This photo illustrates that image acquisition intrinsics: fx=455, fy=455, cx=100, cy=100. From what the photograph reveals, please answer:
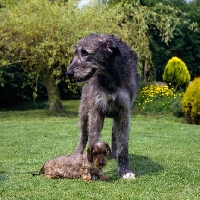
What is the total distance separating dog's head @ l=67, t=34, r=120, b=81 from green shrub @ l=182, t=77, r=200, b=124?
29.5ft

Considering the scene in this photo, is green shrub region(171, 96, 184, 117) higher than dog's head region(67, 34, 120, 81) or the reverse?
the reverse

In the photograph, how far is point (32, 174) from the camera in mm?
6309

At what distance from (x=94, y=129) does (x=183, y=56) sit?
21206 mm

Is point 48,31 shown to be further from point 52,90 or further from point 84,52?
point 84,52

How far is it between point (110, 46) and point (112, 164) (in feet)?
7.20

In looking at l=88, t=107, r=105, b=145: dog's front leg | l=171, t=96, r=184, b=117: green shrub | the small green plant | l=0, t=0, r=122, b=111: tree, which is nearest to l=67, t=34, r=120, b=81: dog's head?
l=88, t=107, r=105, b=145: dog's front leg

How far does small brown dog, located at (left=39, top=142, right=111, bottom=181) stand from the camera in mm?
5809

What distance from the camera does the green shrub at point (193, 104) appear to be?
14602 mm

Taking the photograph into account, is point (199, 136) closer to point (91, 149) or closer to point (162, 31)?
point (91, 149)

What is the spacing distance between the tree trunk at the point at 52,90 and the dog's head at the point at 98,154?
36.9 feet

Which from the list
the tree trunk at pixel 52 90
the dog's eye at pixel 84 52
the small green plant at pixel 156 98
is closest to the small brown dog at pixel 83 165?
the dog's eye at pixel 84 52

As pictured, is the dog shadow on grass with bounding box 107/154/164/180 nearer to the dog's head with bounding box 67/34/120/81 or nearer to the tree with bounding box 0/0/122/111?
the dog's head with bounding box 67/34/120/81

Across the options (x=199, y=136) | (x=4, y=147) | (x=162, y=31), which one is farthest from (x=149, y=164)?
(x=162, y=31)

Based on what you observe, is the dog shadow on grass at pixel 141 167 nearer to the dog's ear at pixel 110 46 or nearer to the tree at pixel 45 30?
the dog's ear at pixel 110 46
